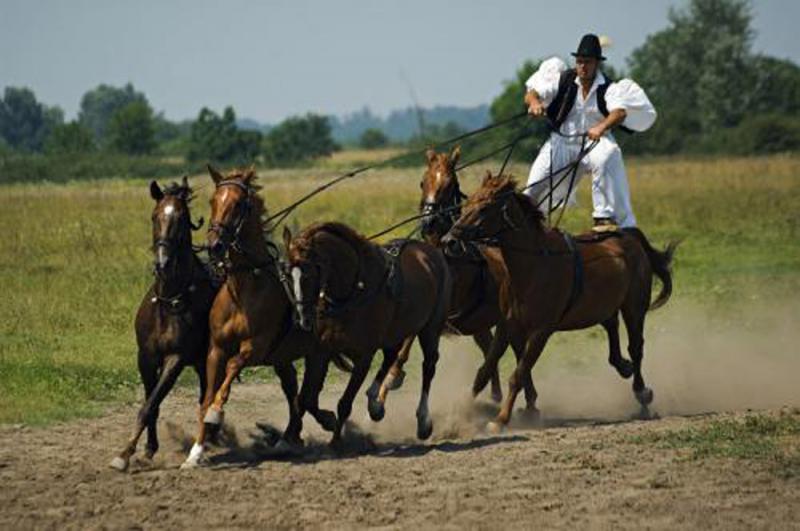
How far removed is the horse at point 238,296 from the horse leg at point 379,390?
2.88ft

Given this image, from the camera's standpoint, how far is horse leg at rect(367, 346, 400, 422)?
43.8ft

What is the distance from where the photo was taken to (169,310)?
1245 cm

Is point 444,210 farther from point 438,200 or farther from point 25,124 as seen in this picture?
point 25,124

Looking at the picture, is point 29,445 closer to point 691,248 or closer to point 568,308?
point 568,308

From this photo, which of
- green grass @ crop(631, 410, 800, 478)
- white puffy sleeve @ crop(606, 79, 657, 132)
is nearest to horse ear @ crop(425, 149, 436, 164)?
white puffy sleeve @ crop(606, 79, 657, 132)

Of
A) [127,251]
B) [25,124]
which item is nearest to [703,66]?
[25,124]

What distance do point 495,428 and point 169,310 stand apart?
3152 millimetres

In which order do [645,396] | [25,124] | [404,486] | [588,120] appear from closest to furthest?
[404,486]
[645,396]
[588,120]
[25,124]

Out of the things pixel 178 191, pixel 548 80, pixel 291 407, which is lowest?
pixel 291 407

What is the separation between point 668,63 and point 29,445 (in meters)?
107

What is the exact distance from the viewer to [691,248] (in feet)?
106

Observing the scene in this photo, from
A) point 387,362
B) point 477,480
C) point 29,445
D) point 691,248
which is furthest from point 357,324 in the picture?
point 691,248

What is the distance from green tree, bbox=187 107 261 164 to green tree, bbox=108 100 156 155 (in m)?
4.42

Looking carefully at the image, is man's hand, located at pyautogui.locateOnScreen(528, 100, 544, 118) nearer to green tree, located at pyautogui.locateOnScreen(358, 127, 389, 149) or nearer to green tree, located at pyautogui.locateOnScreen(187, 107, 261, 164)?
green tree, located at pyautogui.locateOnScreen(187, 107, 261, 164)
